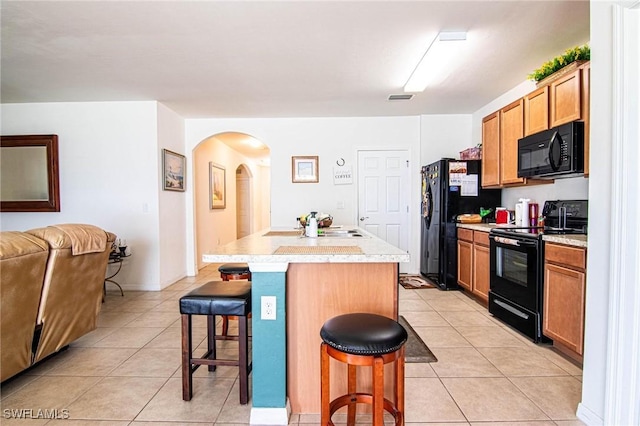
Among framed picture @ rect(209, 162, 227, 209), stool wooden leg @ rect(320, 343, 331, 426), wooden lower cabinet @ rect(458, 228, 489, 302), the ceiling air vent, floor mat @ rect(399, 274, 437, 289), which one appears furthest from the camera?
framed picture @ rect(209, 162, 227, 209)

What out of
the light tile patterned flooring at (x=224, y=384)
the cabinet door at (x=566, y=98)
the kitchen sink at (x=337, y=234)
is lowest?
the light tile patterned flooring at (x=224, y=384)

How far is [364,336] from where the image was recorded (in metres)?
1.18

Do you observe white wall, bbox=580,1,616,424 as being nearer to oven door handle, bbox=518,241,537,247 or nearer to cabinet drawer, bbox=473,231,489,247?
oven door handle, bbox=518,241,537,247

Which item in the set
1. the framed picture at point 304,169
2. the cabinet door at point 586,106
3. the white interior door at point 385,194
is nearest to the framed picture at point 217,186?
the framed picture at point 304,169

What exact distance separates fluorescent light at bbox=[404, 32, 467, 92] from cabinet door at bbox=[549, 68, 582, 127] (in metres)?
0.85

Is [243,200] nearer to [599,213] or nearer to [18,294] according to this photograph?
[18,294]

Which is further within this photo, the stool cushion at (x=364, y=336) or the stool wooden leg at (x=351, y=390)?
the stool wooden leg at (x=351, y=390)

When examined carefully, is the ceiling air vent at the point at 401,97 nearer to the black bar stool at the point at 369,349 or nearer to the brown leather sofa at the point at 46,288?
the black bar stool at the point at 369,349

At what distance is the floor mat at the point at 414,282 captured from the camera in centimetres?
417

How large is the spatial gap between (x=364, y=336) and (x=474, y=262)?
9.06ft

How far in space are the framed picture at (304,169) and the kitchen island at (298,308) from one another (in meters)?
3.15

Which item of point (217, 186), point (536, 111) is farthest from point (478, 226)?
point (217, 186)

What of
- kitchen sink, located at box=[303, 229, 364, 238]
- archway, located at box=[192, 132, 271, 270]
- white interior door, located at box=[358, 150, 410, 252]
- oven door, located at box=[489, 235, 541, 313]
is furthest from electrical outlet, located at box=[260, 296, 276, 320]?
white interior door, located at box=[358, 150, 410, 252]

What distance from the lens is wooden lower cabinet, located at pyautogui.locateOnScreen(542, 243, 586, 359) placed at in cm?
202
